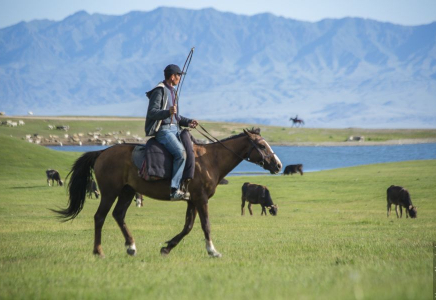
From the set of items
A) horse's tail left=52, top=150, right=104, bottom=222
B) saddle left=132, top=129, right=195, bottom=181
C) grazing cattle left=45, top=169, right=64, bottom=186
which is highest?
saddle left=132, top=129, right=195, bottom=181

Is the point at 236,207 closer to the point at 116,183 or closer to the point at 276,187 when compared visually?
the point at 276,187

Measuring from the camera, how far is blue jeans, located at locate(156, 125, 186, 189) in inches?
503

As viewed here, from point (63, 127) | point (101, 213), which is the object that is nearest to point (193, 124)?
point (101, 213)

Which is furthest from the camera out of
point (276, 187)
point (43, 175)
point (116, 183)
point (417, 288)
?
point (43, 175)

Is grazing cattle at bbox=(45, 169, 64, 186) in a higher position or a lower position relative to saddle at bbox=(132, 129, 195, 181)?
lower

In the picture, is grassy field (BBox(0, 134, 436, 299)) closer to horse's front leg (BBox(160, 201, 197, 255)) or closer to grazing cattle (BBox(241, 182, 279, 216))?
horse's front leg (BBox(160, 201, 197, 255))

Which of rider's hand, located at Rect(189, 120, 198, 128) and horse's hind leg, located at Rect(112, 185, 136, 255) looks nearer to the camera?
horse's hind leg, located at Rect(112, 185, 136, 255)

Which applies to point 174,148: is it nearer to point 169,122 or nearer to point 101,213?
A: point 169,122

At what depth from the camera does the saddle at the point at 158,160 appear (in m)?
12.8

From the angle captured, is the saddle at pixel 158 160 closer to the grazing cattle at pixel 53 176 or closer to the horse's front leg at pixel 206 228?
the horse's front leg at pixel 206 228

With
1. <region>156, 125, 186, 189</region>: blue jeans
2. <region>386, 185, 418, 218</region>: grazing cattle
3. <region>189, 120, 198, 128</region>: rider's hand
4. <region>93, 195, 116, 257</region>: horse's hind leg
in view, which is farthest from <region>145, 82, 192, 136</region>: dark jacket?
<region>386, 185, 418, 218</region>: grazing cattle

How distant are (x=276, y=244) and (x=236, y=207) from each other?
2331 centimetres

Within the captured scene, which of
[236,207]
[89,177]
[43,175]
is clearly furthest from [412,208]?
[43,175]

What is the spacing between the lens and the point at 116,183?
13.3 m
